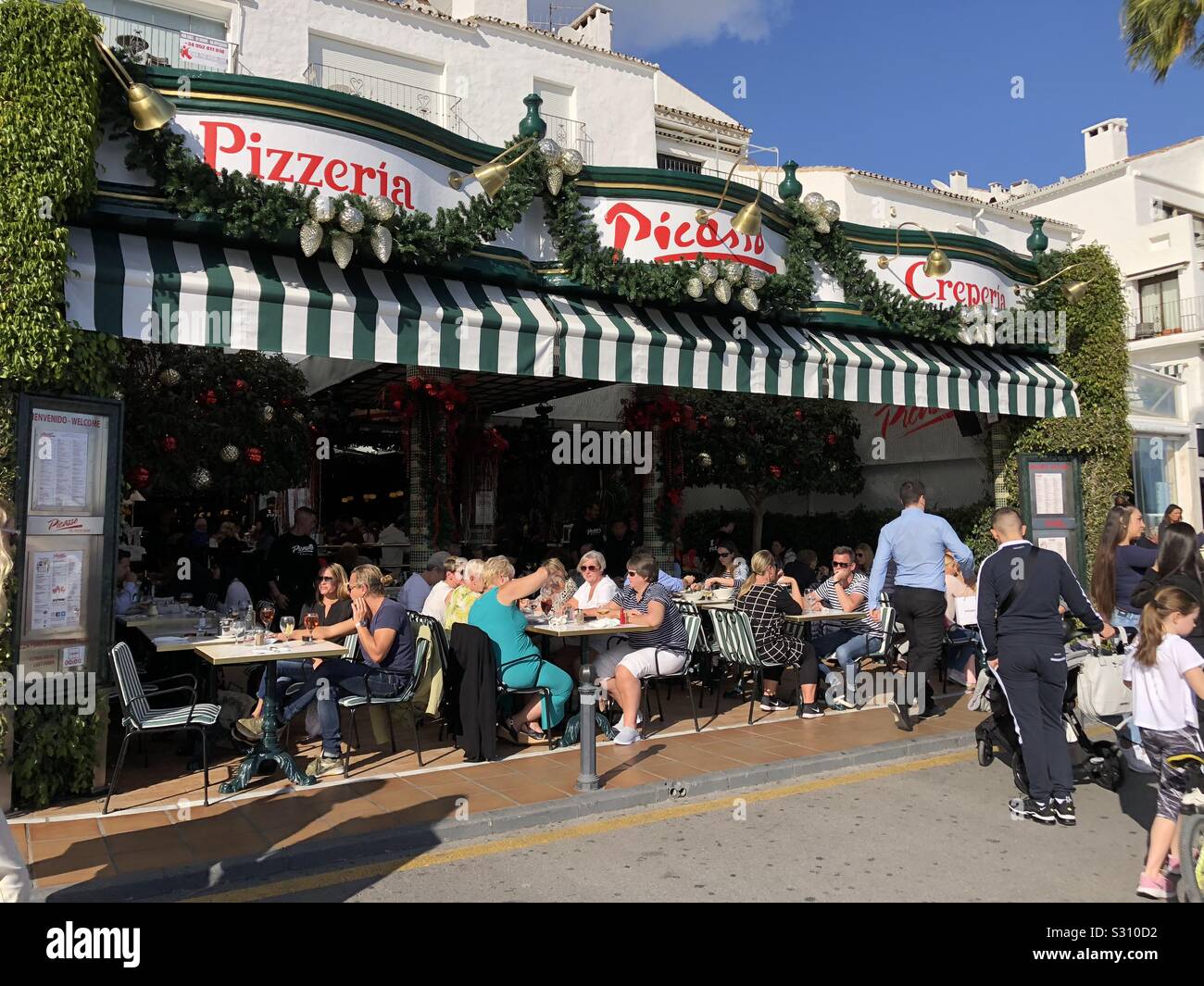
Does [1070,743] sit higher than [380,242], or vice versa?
[380,242]

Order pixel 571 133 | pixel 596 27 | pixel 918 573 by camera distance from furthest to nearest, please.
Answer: pixel 596 27 → pixel 571 133 → pixel 918 573

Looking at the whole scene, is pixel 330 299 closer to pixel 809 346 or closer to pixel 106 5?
pixel 809 346

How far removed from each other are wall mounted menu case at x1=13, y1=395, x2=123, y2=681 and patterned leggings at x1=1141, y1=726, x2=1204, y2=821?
6106 mm

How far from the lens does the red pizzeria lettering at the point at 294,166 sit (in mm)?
6602

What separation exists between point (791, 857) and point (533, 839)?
1422mm

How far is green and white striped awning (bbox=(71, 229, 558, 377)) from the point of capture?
20.1 ft

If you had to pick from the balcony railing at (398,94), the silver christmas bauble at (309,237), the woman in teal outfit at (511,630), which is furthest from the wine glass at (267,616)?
the balcony railing at (398,94)

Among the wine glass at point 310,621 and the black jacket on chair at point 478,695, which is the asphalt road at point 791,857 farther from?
the wine glass at point 310,621

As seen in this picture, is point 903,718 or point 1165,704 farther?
point 903,718

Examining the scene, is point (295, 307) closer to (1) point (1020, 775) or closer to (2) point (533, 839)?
(2) point (533, 839)

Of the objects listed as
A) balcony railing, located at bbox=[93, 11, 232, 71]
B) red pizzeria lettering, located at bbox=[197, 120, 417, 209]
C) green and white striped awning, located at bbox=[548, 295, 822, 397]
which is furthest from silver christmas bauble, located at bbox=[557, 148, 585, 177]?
balcony railing, located at bbox=[93, 11, 232, 71]

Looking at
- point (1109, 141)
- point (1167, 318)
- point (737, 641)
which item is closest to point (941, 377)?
point (737, 641)

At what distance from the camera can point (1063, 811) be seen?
5.18 metres
